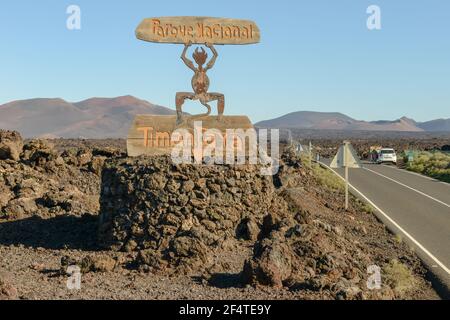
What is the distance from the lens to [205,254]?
1246 centimetres

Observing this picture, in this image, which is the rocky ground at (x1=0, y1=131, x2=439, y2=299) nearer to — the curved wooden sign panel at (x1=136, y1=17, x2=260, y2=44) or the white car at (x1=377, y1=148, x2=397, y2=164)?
the curved wooden sign panel at (x1=136, y1=17, x2=260, y2=44)

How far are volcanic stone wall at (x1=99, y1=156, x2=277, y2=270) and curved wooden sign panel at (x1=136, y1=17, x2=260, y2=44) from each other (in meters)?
2.91

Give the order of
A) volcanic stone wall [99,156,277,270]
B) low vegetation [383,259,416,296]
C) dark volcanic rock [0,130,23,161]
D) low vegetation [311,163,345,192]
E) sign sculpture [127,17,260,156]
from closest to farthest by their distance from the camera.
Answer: low vegetation [383,259,416,296] < volcanic stone wall [99,156,277,270] < sign sculpture [127,17,260,156] < dark volcanic rock [0,130,23,161] < low vegetation [311,163,345,192]

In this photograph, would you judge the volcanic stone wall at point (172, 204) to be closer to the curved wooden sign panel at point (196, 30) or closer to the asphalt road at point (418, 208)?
the curved wooden sign panel at point (196, 30)

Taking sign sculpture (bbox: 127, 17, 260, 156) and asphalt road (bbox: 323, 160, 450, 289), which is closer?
sign sculpture (bbox: 127, 17, 260, 156)

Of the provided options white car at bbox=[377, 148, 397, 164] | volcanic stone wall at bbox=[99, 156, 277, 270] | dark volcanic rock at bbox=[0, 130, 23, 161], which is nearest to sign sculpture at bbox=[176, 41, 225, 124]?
volcanic stone wall at bbox=[99, 156, 277, 270]

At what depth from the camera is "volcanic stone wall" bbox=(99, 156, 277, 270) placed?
13477mm

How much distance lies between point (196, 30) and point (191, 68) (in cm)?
90

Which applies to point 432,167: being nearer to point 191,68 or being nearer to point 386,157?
point 386,157

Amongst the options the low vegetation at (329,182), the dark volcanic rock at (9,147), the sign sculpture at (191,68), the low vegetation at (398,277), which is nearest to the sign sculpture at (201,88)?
the sign sculpture at (191,68)

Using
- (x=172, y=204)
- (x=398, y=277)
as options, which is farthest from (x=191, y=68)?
(x=398, y=277)

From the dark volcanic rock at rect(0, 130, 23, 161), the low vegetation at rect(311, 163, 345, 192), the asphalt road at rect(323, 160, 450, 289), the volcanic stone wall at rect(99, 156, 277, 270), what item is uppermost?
the dark volcanic rock at rect(0, 130, 23, 161)

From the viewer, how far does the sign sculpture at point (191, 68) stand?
48.6ft
